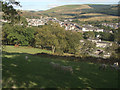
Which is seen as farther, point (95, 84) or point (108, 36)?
point (108, 36)

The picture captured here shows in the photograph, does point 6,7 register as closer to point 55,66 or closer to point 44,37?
point 55,66

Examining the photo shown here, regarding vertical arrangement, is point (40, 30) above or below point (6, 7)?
below

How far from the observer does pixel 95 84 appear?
10.5m

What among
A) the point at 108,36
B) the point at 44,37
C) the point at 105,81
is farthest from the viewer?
the point at 108,36

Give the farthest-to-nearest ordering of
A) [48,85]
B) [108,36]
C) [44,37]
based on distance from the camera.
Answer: [108,36]
[44,37]
[48,85]

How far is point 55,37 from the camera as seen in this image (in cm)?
5209

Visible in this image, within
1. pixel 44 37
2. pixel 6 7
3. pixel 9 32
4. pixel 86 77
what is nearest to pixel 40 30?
pixel 44 37

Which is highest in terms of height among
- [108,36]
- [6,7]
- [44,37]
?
[6,7]

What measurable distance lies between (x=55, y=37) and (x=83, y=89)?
42939 mm

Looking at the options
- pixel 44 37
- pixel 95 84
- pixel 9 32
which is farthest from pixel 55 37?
pixel 95 84

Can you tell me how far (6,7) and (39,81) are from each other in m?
8.03

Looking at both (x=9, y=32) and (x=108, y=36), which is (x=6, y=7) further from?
(x=108, y=36)

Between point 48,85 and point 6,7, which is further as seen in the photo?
point 6,7

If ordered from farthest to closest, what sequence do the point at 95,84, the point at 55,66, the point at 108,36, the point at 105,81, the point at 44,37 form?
1. the point at 108,36
2. the point at 44,37
3. the point at 55,66
4. the point at 105,81
5. the point at 95,84
